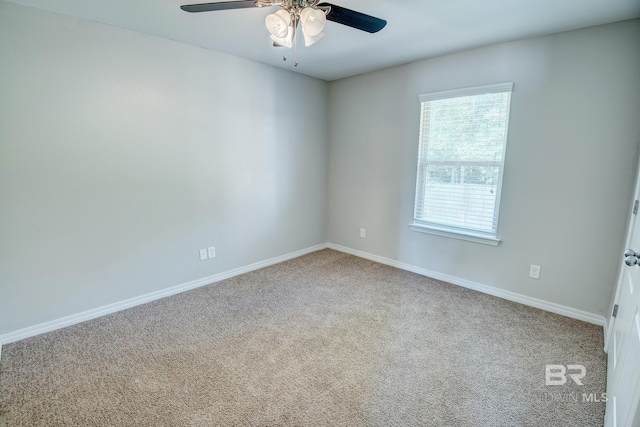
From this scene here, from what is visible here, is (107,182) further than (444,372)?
Yes

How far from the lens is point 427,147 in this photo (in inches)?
127

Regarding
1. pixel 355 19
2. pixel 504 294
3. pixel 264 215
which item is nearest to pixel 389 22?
pixel 355 19

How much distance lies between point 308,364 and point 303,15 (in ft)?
6.85

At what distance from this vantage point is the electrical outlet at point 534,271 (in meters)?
A: 2.64

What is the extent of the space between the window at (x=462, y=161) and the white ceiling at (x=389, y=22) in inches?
20.2

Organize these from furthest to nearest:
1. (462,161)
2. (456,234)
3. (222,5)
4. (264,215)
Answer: (264,215) < (456,234) < (462,161) < (222,5)

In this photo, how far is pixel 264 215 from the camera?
11.8ft

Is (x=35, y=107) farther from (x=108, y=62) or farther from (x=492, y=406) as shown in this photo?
(x=492, y=406)

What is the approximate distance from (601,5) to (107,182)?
3.79m

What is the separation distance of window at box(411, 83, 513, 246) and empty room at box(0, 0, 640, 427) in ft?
0.07

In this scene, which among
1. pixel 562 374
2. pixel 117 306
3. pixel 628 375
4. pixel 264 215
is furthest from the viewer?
pixel 264 215

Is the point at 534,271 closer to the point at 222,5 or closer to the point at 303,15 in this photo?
the point at 303,15

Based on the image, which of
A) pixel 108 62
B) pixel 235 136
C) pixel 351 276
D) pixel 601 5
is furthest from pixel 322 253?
pixel 601 5

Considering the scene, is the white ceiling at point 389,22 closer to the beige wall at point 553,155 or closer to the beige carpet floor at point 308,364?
the beige wall at point 553,155
